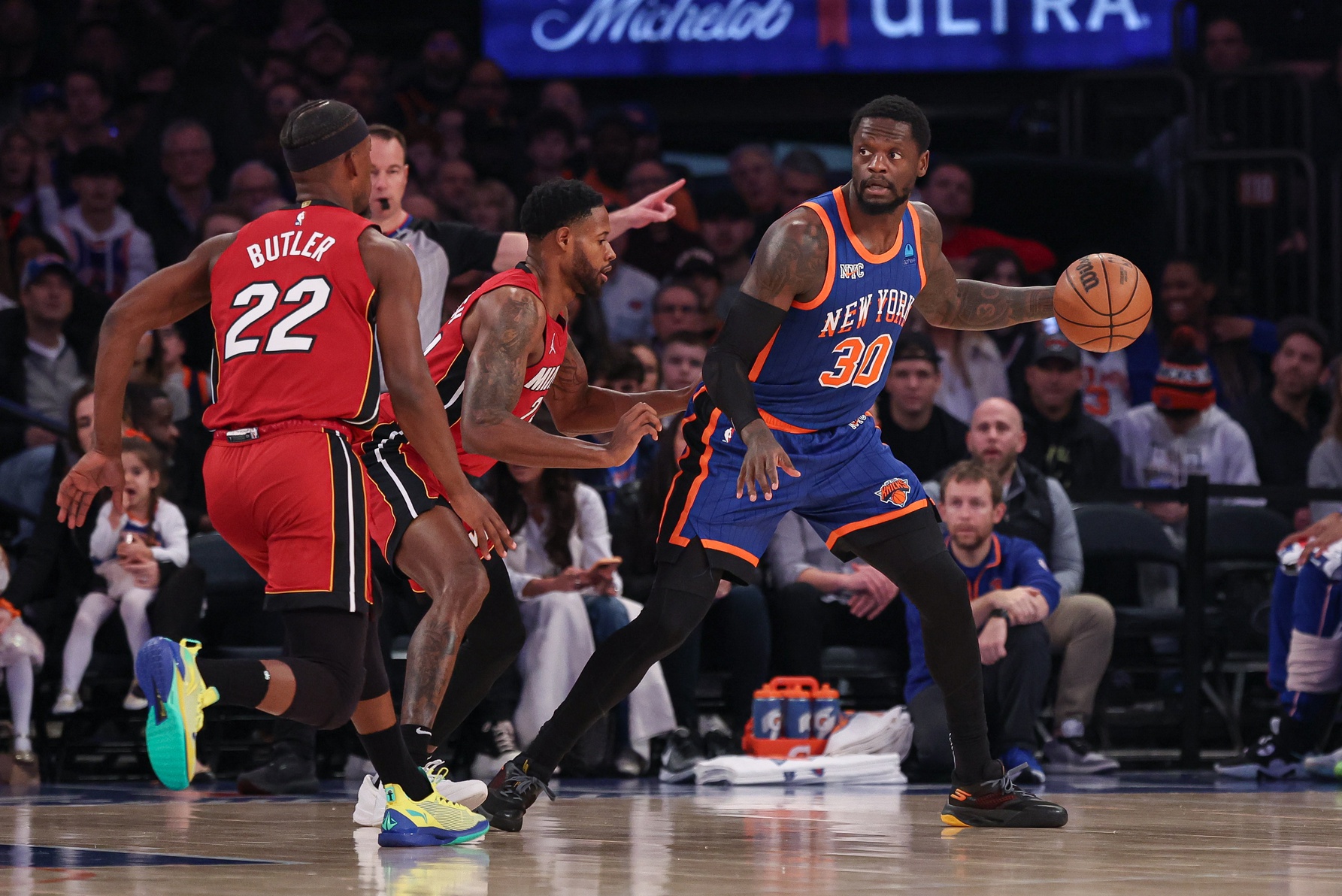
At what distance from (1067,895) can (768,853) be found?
42.0 inches

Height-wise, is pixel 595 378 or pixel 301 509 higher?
pixel 595 378

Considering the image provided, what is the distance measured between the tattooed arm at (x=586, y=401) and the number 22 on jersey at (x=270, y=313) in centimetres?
118

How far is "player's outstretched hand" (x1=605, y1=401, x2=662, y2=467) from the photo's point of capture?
4.84m

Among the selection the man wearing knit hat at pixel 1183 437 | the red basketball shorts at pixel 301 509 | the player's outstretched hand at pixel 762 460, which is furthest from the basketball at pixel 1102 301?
the man wearing knit hat at pixel 1183 437

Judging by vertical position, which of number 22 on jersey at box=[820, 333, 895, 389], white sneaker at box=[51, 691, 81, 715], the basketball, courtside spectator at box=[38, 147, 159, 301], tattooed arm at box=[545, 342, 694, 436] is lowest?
white sneaker at box=[51, 691, 81, 715]

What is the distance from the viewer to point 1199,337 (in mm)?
10531

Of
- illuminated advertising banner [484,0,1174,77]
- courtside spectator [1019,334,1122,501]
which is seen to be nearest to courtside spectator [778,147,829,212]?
illuminated advertising banner [484,0,1174,77]

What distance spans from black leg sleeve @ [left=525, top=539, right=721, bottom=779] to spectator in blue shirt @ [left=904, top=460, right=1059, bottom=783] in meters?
2.56

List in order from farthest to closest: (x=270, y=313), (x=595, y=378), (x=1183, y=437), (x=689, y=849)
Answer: (x=1183, y=437) → (x=595, y=378) → (x=689, y=849) → (x=270, y=313)

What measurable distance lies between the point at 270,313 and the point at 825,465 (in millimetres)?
1719

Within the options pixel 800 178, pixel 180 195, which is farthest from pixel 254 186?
pixel 800 178

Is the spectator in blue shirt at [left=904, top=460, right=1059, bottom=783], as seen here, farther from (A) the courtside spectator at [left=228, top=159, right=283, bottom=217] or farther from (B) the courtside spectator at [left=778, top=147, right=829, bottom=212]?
(A) the courtside spectator at [left=228, top=159, right=283, bottom=217]

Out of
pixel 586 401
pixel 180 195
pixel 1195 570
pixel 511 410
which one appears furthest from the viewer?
pixel 180 195

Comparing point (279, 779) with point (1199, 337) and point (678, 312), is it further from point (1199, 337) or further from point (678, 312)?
point (1199, 337)
